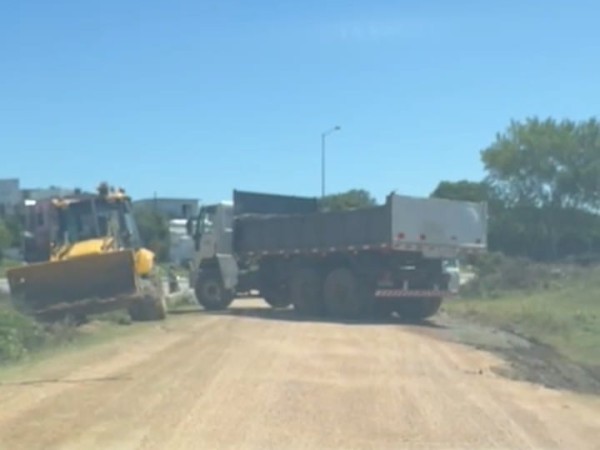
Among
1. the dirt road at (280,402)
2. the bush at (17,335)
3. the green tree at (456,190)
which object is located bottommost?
the dirt road at (280,402)

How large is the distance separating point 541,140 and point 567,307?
47.1 meters

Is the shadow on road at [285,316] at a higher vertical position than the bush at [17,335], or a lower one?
lower

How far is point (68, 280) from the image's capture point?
2611 centimetres

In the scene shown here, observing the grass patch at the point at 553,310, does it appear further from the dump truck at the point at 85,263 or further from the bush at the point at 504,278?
the dump truck at the point at 85,263

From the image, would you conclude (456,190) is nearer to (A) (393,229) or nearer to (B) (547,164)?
(B) (547,164)

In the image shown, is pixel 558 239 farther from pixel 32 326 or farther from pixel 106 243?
pixel 32 326

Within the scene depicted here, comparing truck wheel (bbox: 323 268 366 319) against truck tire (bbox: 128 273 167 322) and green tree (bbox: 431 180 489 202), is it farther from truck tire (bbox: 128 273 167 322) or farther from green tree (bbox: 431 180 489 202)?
green tree (bbox: 431 180 489 202)

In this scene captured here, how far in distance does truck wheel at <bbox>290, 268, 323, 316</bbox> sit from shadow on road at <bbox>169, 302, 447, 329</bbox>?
351mm

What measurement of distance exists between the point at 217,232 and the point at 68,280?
1177 cm

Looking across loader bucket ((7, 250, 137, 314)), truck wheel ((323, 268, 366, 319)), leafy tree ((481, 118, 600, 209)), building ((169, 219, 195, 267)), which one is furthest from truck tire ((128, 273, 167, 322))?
leafy tree ((481, 118, 600, 209))

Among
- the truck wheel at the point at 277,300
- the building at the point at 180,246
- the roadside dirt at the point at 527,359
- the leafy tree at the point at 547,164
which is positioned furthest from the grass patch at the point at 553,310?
the leafy tree at the point at 547,164

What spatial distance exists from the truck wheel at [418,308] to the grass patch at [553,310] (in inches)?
76.5

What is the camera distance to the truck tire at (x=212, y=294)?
124 ft

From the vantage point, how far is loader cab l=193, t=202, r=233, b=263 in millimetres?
37594
